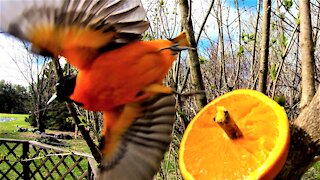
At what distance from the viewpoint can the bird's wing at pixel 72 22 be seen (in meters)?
0.33

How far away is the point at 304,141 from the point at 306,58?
0.57 ft

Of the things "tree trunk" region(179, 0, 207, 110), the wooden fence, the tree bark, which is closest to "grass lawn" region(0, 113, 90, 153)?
the wooden fence

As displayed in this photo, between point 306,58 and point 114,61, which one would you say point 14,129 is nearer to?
point 306,58

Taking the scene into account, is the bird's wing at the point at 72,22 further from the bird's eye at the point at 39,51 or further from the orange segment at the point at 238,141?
the orange segment at the point at 238,141

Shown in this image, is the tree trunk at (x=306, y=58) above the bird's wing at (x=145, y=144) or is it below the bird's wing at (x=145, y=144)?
above

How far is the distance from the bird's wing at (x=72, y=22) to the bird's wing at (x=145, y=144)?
7 centimetres

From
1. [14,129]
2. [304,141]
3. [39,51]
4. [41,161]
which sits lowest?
[14,129]

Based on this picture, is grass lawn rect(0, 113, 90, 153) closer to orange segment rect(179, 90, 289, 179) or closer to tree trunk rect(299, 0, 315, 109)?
tree trunk rect(299, 0, 315, 109)

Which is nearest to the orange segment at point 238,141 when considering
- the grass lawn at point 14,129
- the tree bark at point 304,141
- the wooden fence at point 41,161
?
the tree bark at point 304,141

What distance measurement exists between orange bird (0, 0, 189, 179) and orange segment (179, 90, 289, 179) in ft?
0.25

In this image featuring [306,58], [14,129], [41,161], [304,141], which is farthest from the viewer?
[14,129]

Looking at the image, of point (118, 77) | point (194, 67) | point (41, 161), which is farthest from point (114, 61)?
point (41, 161)

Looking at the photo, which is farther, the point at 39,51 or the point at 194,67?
the point at 194,67

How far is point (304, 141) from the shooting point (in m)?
0.45
